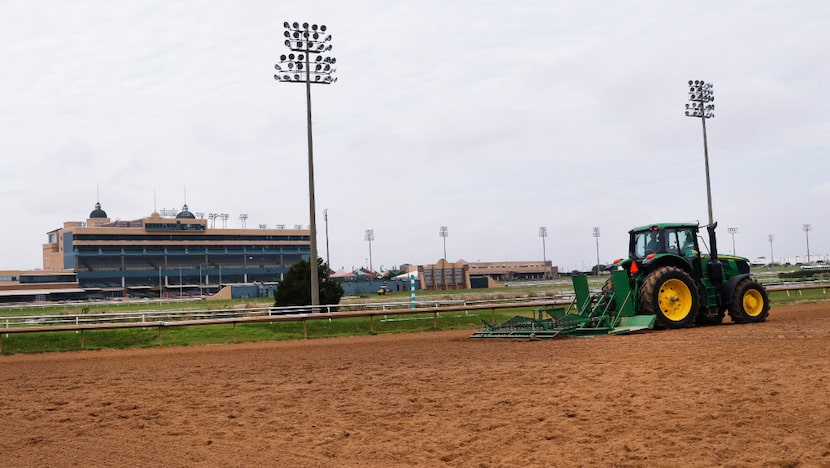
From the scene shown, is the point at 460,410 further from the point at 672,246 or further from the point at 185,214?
the point at 185,214

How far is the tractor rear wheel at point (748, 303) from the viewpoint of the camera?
17375 millimetres

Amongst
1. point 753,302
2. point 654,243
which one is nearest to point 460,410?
point 654,243

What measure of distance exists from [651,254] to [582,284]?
1.84 m

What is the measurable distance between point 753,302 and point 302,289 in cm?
1804

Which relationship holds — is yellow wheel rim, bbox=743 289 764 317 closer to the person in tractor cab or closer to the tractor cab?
the tractor cab

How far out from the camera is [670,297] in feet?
54.7

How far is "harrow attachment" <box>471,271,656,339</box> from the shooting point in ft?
52.9

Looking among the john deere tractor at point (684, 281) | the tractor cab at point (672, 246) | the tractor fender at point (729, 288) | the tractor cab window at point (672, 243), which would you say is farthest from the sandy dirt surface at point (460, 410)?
the tractor cab window at point (672, 243)

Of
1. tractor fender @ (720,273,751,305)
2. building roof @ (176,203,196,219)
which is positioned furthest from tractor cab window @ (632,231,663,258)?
building roof @ (176,203,196,219)

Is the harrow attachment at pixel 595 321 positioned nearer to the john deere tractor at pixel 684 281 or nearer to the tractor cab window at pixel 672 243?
the john deere tractor at pixel 684 281

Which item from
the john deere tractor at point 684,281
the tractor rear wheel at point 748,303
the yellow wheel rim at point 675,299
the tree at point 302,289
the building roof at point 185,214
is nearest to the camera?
the john deere tractor at point 684,281

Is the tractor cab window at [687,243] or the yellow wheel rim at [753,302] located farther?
the yellow wheel rim at [753,302]

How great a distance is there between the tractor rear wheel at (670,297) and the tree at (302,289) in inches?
660

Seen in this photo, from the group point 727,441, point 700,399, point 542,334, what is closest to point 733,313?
point 542,334
